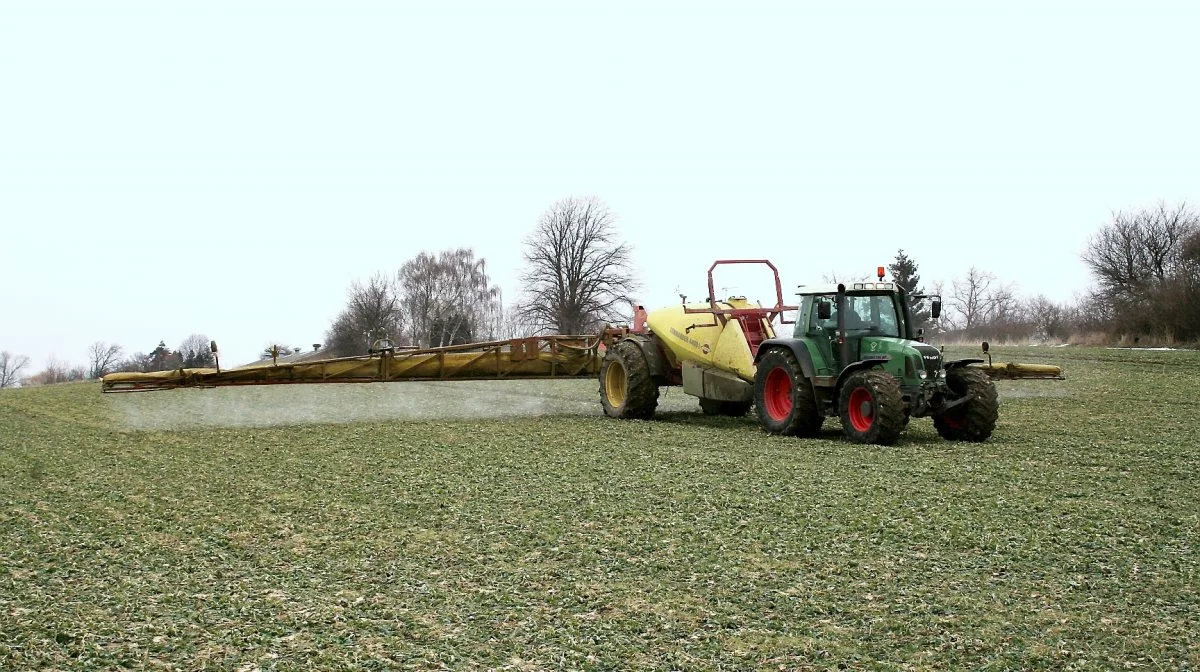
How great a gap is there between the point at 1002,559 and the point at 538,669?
10.4 ft

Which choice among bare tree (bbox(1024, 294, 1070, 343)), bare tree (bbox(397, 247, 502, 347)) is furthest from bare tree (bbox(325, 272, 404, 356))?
bare tree (bbox(1024, 294, 1070, 343))

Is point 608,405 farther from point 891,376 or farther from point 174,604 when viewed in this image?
point 174,604

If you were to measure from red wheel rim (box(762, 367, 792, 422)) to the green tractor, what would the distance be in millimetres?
12

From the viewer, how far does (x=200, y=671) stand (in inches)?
181

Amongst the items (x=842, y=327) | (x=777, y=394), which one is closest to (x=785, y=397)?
(x=777, y=394)

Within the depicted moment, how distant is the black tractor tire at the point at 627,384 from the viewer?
47.8ft

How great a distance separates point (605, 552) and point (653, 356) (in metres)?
8.11

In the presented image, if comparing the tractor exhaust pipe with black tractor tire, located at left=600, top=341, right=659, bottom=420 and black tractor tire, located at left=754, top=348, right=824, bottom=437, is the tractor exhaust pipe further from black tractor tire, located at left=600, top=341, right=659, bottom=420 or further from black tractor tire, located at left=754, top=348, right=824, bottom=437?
black tractor tire, located at left=600, top=341, right=659, bottom=420

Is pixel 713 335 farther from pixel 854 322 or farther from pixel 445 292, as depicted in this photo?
pixel 445 292

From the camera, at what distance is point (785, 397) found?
41.8 feet

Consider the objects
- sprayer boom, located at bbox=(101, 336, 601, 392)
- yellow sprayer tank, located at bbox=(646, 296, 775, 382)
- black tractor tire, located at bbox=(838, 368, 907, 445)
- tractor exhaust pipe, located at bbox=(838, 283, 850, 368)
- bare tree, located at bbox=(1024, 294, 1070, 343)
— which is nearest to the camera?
black tractor tire, located at bbox=(838, 368, 907, 445)

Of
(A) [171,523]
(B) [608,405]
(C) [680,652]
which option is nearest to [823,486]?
(C) [680,652]

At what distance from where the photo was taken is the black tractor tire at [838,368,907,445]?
11.1 m

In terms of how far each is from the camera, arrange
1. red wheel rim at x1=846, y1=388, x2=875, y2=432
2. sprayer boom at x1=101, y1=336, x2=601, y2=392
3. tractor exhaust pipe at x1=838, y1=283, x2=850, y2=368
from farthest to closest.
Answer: sprayer boom at x1=101, y1=336, x2=601, y2=392
tractor exhaust pipe at x1=838, y1=283, x2=850, y2=368
red wheel rim at x1=846, y1=388, x2=875, y2=432
